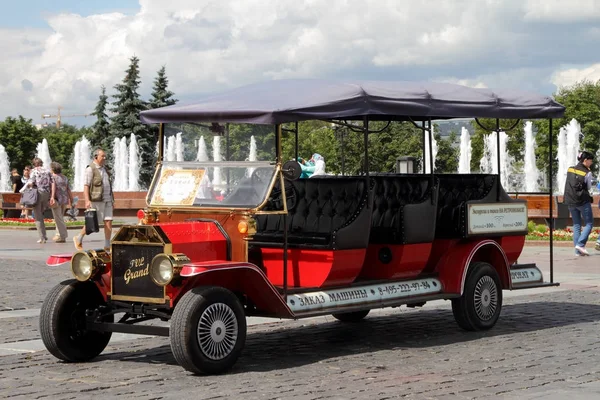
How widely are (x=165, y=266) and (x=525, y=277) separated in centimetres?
457

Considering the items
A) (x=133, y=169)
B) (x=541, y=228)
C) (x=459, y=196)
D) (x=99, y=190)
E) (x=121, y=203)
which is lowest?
(x=541, y=228)

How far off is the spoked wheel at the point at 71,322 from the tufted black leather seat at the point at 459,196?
351 centimetres

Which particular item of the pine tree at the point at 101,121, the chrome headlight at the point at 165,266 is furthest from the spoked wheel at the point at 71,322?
the pine tree at the point at 101,121

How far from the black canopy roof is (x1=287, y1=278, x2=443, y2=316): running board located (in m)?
1.43

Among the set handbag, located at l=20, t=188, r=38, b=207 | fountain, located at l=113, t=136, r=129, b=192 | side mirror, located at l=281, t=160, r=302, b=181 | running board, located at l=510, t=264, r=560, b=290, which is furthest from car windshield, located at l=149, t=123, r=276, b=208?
fountain, located at l=113, t=136, r=129, b=192

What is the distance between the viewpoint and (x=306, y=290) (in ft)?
31.3

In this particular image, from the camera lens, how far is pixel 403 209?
34.1 ft

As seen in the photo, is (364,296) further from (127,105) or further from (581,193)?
(127,105)

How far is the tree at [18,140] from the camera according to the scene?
10900 centimetres

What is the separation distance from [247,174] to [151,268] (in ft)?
4.51

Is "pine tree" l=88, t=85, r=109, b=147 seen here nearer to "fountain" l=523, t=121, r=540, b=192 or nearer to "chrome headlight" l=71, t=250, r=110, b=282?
"fountain" l=523, t=121, r=540, b=192

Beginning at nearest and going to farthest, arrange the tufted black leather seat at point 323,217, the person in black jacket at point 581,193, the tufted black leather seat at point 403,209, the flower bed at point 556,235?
1. the tufted black leather seat at point 323,217
2. the tufted black leather seat at point 403,209
3. the person in black jacket at point 581,193
4. the flower bed at point 556,235

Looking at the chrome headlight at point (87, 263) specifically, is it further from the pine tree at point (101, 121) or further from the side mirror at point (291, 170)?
the pine tree at point (101, 121)

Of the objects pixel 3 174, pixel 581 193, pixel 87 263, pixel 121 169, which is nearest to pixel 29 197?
pixel 581 193
